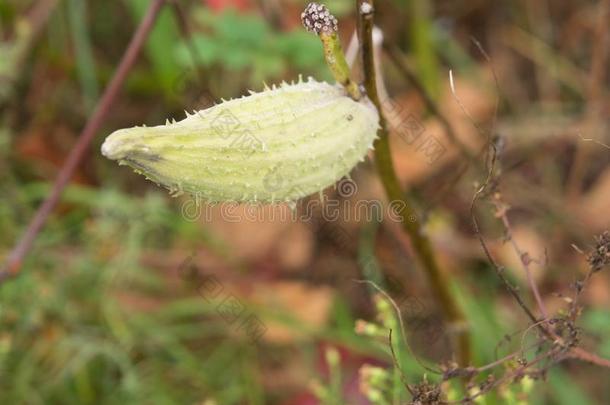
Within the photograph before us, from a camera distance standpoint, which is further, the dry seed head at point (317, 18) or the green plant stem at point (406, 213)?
the green plant stem at point (406, 213)

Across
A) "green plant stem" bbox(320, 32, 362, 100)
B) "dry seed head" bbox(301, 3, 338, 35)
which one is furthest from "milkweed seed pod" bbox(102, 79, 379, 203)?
"dry seed head" bbox(301, 3, 338, 35)

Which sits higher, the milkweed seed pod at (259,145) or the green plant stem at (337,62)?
the green plant stem at (337,62)

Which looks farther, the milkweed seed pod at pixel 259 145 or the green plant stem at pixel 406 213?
the green plant stem at pixel 406 213

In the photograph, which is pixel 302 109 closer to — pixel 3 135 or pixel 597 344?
pixel 597 344

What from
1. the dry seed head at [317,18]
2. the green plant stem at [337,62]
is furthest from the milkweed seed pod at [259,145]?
the dry seed head at [317,18]

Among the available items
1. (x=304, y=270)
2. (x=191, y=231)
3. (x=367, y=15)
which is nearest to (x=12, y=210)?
(x=191, y=231)

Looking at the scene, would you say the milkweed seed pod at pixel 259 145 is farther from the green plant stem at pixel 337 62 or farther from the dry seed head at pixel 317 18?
the dry seed head at pixel 317 18
